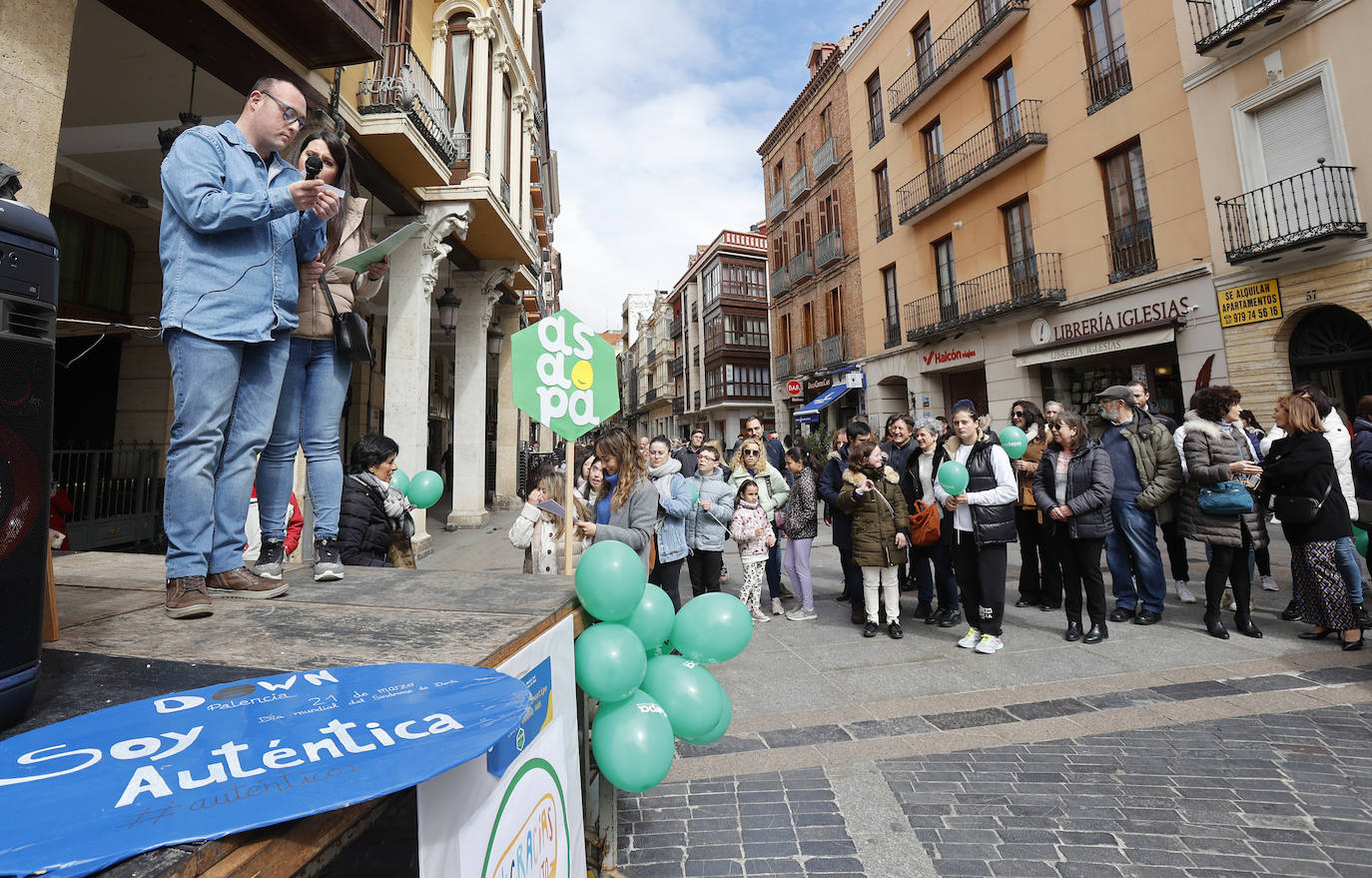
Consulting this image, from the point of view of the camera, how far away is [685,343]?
4447 cm

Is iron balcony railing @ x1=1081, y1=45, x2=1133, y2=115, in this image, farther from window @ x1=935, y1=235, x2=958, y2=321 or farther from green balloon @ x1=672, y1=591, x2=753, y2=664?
green balloon @ x1=672, y1=591, x2=753, y2=664

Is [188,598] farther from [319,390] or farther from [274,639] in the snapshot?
[319,390]

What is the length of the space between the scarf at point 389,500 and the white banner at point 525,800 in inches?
95.3

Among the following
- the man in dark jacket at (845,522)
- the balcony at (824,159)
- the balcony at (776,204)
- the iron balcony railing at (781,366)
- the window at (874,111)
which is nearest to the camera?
the man in dark jacket at (845,522)

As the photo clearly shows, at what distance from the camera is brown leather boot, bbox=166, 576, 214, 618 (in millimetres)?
1798

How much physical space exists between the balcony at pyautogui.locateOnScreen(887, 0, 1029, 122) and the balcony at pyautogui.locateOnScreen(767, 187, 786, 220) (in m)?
7.70

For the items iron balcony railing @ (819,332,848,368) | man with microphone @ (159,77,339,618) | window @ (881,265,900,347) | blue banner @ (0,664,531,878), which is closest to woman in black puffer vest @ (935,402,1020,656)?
blue banner @ (0,664,531,878)

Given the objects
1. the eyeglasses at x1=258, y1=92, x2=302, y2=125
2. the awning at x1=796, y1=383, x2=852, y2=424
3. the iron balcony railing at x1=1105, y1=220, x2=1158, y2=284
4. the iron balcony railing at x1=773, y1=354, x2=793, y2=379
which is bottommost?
the eyeglasses at x1=258, y1=92, x2=302, y2=125

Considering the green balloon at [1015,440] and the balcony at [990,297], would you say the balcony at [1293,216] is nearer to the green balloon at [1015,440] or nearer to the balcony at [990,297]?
the balcony at [990,297]

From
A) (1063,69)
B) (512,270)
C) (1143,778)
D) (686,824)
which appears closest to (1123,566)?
(1143,778)

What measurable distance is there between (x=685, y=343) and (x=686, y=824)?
4266 cm

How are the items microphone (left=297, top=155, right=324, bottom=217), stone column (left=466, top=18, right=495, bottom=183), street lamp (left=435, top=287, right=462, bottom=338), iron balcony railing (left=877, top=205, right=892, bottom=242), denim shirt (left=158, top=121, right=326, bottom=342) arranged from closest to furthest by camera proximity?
1. denim shirt (left=158, top=121, right=326, bottom=342)
2. microphone (left=297, top=155, right=324, bottom=217)
3. stone column (left=466, top=18, right=495, bottom=183)
4. street lamp (left=435, top=287, right=462, bottom=338)
5. iron balcony railing (left=877, top=205, right=892, bottom=242)

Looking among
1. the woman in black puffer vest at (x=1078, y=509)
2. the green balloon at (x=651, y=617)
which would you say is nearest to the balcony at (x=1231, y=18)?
the woman in black puffer vest at (x=1078, y=509)

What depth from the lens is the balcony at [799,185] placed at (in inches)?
952
